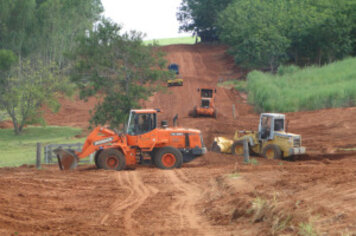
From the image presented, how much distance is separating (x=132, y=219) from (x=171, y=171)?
7.91 meters

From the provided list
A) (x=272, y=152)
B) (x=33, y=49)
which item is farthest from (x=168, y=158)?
(x=33, y=49)

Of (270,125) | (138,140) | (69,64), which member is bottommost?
(138,140)

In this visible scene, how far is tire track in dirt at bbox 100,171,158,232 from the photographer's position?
12141mm

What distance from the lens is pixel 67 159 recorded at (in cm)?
2106

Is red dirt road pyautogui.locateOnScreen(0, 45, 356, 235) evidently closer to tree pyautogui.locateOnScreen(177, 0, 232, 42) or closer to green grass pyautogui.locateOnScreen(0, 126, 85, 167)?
green grass pyautogui.locateOnScreen(0, 126, 85, 167)

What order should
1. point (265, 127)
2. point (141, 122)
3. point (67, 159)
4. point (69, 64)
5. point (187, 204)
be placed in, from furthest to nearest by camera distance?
point (69, 64) → point (265, 127) → point (141, 122) → point (67, 159) → point (187, 204)

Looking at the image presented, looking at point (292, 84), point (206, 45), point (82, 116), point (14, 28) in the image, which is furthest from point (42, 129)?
point (206, 45)

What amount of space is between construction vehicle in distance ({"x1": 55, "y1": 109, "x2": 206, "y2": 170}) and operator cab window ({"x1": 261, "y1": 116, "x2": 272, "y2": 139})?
3.86 m

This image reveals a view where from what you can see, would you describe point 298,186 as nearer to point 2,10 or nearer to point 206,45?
point 2,10

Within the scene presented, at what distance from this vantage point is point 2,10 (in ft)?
167

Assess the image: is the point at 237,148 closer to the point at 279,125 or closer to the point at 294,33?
the point at 279,125

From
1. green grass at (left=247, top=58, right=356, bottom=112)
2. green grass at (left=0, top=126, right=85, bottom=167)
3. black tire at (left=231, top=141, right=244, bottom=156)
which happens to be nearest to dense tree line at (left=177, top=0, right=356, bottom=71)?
green grass at (left=247, top=58, right=356, bottom=112)

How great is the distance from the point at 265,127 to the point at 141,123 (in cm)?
620

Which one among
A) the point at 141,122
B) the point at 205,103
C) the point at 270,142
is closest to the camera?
the point at 141,122
